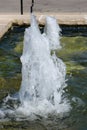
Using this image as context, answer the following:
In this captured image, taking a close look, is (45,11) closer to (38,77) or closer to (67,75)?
(67,75)

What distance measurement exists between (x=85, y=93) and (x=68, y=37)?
13.2 ft

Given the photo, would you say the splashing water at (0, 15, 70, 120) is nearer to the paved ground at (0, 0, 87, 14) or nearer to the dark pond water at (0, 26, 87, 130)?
the dark pond water at (0, 26, 87, 130)

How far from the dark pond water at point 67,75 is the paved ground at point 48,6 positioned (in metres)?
3.67

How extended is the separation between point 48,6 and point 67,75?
836cm

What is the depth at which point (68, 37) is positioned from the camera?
10.8 m

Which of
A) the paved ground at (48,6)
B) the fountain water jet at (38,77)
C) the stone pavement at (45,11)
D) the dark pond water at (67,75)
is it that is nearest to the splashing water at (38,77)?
the fountain water jet at (38,77)

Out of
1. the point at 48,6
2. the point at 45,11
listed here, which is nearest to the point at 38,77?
the point at 45,11

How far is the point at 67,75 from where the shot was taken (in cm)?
784

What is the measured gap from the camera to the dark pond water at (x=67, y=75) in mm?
5797

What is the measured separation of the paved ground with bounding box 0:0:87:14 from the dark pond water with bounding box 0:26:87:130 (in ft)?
12.0

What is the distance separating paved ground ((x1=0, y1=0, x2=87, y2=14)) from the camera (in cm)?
1491

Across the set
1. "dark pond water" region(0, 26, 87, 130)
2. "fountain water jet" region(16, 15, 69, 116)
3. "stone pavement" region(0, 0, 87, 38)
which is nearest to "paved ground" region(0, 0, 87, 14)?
"stone pavement" region(0, 0, 87, 38)

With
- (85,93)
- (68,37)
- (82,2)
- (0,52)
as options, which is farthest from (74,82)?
(82,2)

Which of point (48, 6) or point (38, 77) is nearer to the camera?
point (38, 77)
